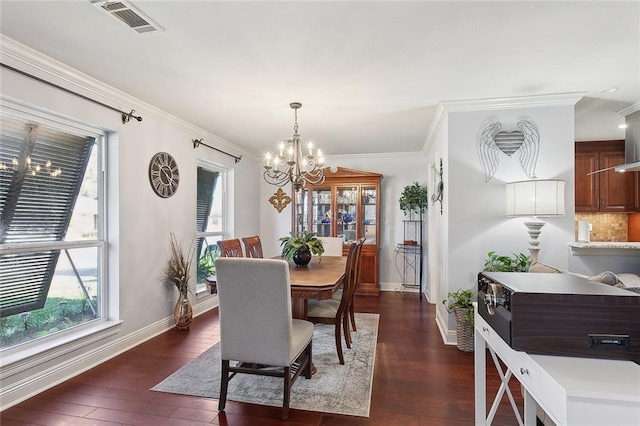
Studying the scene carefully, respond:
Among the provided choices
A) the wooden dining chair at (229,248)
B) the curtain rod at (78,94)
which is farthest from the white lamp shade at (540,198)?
the curtain rod at (78,94)

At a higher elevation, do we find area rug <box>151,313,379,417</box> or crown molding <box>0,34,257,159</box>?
crown molding <box>0,34,257,159</box>

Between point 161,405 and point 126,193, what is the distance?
76.7 inches

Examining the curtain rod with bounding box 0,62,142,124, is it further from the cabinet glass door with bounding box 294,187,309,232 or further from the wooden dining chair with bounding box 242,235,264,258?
the cabinet glass door with bounding box 294,187,309,232

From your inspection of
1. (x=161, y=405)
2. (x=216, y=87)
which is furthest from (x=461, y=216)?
(x=161, y=405)

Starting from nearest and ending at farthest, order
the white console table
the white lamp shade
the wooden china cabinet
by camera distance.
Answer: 1. the white console table
2. the white lamp shade
3. the wooden china cabinet

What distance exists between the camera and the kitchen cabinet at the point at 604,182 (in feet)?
14.6

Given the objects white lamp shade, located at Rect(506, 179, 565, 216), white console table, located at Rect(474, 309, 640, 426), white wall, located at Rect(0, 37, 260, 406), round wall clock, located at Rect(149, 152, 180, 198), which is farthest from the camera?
round wall clock, located at Rect(149, 152, 180, 198)

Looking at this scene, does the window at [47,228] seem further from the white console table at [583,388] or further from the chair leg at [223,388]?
the white console table at [583,388]

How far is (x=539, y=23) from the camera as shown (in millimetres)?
1896

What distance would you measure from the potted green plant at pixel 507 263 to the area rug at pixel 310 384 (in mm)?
1352

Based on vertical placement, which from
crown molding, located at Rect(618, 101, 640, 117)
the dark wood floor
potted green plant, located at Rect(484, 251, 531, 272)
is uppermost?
crown molding, located at Rect(618, 101, 640, 117)

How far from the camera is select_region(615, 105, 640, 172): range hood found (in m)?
3.26

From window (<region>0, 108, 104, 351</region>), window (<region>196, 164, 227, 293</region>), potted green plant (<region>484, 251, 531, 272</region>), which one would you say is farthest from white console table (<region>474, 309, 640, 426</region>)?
window (<region>196, 164, 227, 293</region>)

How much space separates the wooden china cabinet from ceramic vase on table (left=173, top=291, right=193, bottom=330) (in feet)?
7.99
